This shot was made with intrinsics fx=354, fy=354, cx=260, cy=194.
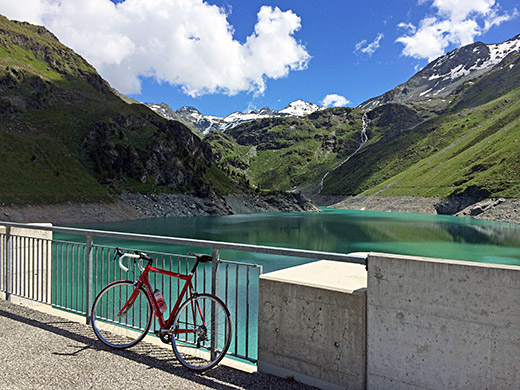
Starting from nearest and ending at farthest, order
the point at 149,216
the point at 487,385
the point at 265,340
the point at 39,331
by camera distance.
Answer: the point at 487,385 < the point at 265,340 < the point at 39,331 < the point at 149,216

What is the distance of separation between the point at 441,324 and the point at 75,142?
117 meters

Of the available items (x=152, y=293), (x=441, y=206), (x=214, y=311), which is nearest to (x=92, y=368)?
(x=152, y=293)

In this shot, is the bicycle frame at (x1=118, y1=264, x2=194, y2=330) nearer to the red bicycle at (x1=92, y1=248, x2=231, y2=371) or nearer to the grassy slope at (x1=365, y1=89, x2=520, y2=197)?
the red bicycle at (x1=92, y1=248, x2=231, y2=371)

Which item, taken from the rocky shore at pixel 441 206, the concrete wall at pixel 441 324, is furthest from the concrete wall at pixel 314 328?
the rocky shore at pixel 441 206

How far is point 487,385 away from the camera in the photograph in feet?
14.1

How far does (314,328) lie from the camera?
5391 millimetres

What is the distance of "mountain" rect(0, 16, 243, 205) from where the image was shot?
3127 inches

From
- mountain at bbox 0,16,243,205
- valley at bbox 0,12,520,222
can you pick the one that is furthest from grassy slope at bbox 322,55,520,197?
mountain at bbox 0,16,243,205

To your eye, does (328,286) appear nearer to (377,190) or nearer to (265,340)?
(265,340)

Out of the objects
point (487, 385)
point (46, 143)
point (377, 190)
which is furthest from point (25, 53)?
point (487, 385)

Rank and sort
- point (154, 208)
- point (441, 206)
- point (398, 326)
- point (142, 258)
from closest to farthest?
point (398, 326) < point (142, 258) < point (154, 208) < point (441, 206)

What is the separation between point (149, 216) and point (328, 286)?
9073 cm

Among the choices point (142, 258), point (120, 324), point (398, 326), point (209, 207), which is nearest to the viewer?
point (398, 326)

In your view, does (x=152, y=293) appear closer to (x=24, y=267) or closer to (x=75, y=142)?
(x=24, y=267)
